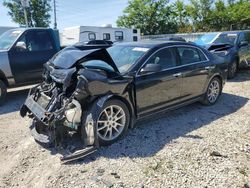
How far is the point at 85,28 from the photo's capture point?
53.9 feet

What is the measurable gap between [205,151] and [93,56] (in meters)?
2.23

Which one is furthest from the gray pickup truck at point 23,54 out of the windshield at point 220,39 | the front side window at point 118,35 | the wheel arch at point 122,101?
the front side window at point 118,35

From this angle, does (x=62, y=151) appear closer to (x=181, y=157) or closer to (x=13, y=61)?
(x=181, y=157)

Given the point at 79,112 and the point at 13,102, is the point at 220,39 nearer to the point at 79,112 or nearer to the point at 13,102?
the point at 13,102

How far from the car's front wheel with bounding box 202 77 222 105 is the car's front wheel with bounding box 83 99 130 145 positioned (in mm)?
2527

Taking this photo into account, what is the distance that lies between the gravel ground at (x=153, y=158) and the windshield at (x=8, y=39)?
8.50ft

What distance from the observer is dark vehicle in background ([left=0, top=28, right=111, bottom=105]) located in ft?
22.3

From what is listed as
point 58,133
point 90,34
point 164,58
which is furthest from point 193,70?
point 90,34

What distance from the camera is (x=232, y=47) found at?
30.9 feet

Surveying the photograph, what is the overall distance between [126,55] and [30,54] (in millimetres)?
3548

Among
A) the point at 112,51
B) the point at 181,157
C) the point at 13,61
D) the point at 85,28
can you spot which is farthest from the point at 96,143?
the point at 85,28

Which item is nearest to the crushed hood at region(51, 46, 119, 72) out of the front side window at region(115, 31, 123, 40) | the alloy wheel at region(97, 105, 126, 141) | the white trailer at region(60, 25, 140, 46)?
the alloy wheel at region(97, 105, 126, 141)

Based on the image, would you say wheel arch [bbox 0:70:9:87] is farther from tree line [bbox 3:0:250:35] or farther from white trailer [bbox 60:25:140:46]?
tree line [bbox 3:0:250:35]

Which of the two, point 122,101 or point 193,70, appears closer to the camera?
point 122,101
